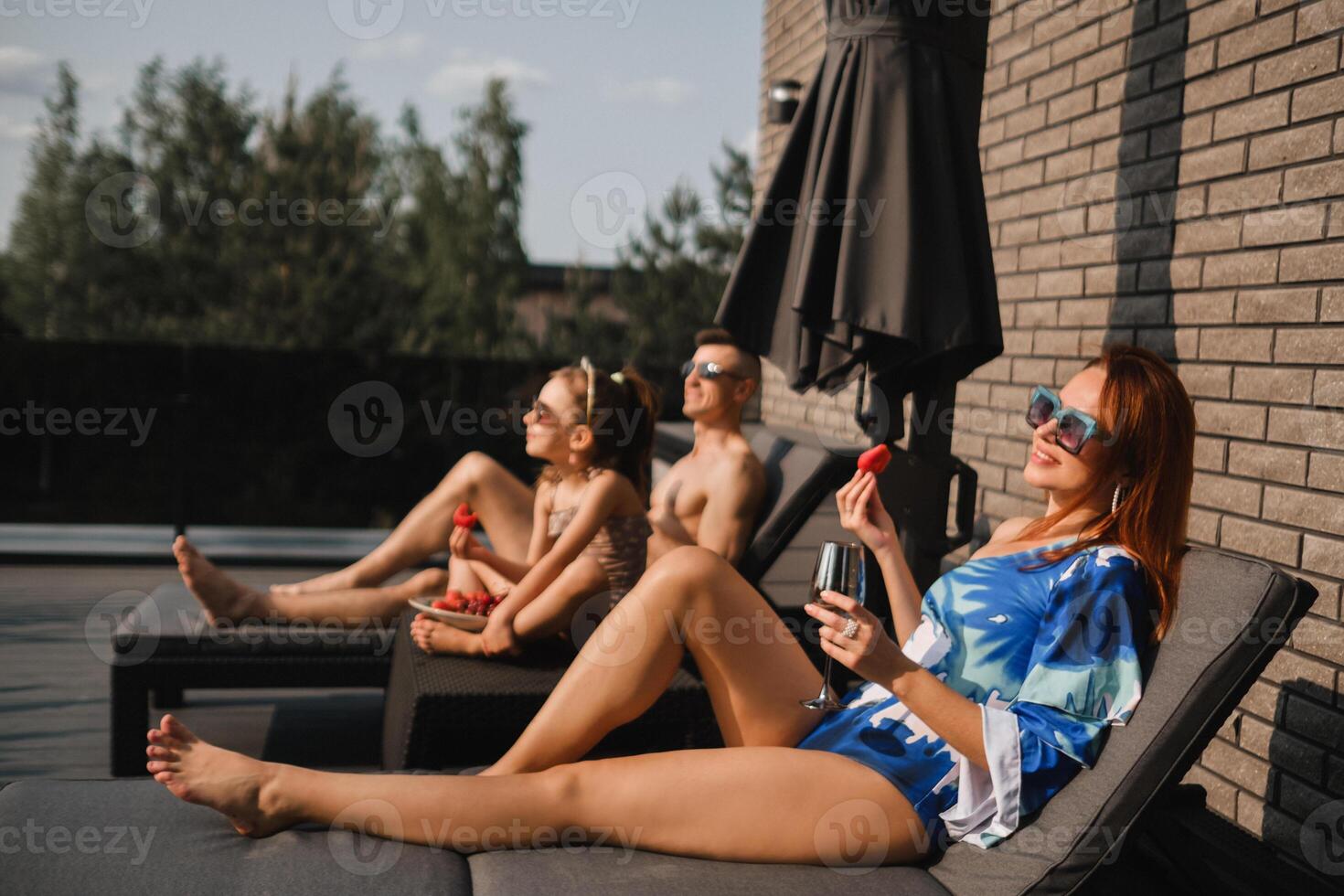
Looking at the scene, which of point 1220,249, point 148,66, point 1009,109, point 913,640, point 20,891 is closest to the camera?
point 20,891

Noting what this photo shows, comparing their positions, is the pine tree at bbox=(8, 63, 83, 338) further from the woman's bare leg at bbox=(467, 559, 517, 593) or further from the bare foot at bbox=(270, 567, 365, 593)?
the woman's bare leg at bbox=(467, 559, 517, 593)

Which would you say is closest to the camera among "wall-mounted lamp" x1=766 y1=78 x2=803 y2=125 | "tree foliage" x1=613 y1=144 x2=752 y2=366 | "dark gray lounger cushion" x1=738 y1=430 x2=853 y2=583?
"dark gray lounger cushion" x1=738 y1=430 x2=853 y2=583

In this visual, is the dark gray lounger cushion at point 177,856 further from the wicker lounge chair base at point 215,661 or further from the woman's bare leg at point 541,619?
the wicker lounge chair base at point 215,661

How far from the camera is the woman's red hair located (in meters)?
2.14

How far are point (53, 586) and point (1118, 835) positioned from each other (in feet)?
22.6

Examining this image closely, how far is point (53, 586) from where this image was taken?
7.01 metres

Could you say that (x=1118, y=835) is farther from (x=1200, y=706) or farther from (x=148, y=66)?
(x=148, y=66)

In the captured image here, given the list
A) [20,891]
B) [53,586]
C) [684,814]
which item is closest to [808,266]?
[684,814]

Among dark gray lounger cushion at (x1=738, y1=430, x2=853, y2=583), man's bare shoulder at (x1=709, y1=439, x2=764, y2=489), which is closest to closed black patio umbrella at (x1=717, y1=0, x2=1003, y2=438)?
dark gray lounger cushion at (x1=738, y1=430, x2=853, y2=583)

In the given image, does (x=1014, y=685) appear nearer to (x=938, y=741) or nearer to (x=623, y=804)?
(x=938, y=741)

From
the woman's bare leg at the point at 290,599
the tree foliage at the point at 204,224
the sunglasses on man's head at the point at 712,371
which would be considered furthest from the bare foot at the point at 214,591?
the tree foliage at the point at 204,224

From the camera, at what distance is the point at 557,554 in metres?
3.38

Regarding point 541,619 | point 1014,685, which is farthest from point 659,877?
point 541,619

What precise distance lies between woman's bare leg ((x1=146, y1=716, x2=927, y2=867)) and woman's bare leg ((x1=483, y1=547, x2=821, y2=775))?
0.15m
